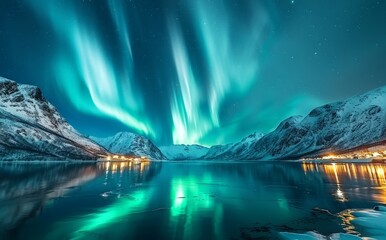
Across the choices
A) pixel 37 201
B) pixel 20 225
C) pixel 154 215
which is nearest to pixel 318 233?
pixel 154 215

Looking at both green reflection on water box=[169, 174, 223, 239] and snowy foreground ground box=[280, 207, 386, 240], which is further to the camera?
green reflection on water box=[169, 174, 223, 239]

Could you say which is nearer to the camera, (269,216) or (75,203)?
(269,216)

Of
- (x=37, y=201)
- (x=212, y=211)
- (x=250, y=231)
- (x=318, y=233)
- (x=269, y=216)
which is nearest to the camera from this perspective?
(x=318, y=233)

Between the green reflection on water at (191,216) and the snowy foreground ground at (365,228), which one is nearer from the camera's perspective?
the snowy foreground ground at (365,228)

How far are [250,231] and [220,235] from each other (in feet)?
8.92

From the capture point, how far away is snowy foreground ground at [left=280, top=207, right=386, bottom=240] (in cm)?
1766

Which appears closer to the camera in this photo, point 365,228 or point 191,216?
point 365,228

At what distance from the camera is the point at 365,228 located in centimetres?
1980

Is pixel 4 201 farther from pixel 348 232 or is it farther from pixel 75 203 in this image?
pixel 348 232

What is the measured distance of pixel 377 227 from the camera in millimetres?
19906

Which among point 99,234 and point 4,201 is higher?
point 4,201

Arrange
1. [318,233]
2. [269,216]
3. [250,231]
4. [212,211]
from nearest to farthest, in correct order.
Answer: [318,233] → [250,231] → [269,216] → [212,211]

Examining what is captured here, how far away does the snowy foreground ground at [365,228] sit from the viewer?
1766 centimetres

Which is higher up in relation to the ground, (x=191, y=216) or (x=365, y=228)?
(x=191, y=216)
